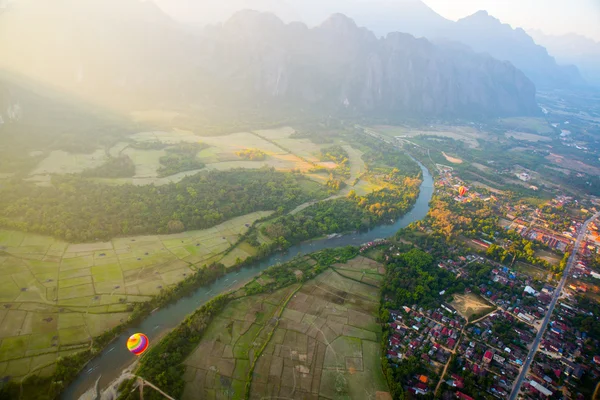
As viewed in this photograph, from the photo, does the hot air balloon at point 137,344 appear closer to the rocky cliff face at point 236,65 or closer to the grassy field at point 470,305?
the grassy field at point 470,305

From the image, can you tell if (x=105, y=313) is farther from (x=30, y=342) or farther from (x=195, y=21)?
(x=195, y=21)

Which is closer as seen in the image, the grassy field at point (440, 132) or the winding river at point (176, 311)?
the winding river at point (176, 311)

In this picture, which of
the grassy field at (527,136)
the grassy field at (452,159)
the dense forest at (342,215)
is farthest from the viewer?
the grassy field at (527,136)

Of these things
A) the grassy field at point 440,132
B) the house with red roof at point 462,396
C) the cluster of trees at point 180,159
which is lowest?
Answer: the house with red roof at point 462,396

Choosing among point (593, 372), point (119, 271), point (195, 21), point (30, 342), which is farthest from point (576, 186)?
point (195, 21)

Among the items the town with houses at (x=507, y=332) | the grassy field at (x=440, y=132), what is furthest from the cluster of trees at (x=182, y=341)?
the grassy field at (x=440, y=132)
